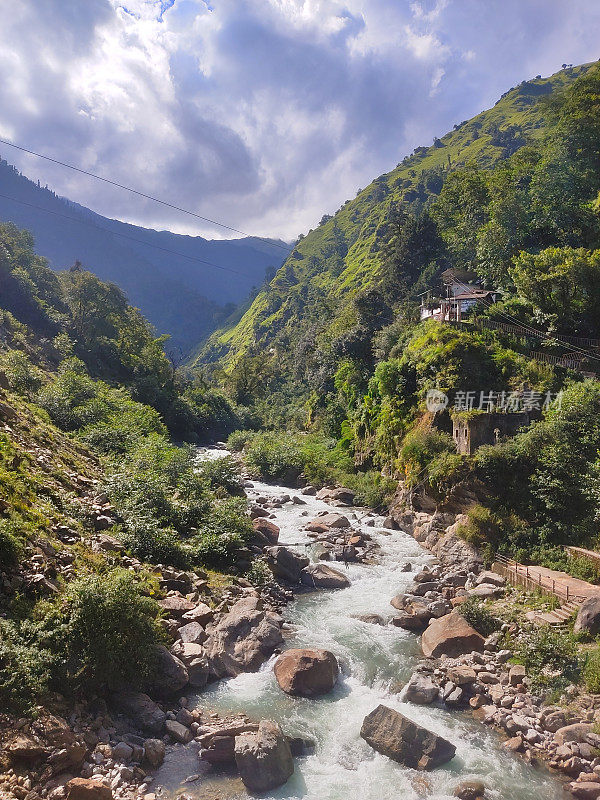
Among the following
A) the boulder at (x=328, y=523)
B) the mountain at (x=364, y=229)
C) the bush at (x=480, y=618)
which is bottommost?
the boulder at (x=328, y=523)

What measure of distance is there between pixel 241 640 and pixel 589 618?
30.0 feet

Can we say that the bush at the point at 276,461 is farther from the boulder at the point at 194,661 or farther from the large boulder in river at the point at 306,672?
the boulder at the point at 194,661

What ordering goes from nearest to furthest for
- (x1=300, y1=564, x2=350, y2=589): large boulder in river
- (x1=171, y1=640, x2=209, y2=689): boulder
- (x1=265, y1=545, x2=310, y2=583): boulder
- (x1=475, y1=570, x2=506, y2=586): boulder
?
(x1=171, y1=640, x2=209, y2=689): boulder
(x1=475, y1=570, x2=506, y2=586): boulder
(x1=300, y1=564, x2=350, y2=589): large boulder in river
(x1=265, y1=545, x2=310, y2=583): boulder

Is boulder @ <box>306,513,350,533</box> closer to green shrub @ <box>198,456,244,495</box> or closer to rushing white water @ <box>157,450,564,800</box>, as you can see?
green shrub @ <box>198,456,244,495</box>

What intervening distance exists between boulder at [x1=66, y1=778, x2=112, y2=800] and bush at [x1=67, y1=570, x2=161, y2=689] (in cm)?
208

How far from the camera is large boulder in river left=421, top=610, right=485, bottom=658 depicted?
12.5 meters

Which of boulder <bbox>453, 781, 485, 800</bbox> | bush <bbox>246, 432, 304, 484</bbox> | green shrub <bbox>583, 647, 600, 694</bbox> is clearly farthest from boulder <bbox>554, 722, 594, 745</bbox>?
bush <bbox>246, 432, 304, 484</bbox>

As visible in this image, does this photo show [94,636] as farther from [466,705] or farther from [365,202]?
[365,202]

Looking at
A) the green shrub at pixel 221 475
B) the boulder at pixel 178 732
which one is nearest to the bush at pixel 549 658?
the boulder at pixel 178 732

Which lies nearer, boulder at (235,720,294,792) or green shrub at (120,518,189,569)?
boulder at (235,720,294,792)

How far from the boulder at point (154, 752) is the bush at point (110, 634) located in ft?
4.43

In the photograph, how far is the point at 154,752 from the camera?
8523 millimetres

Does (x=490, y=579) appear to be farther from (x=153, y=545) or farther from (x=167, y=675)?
(x=153, y=545)

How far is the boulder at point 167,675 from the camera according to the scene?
10211 mm
